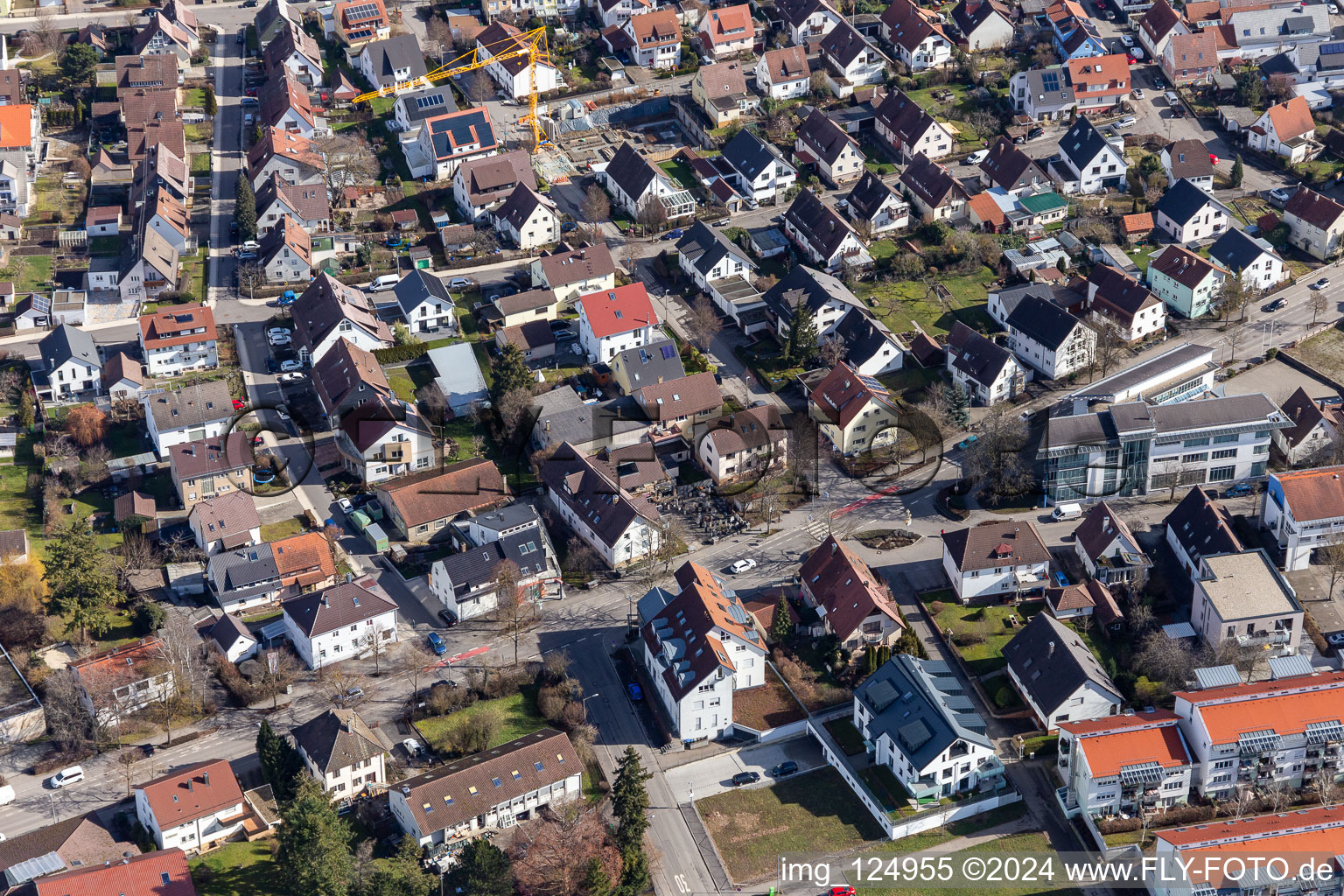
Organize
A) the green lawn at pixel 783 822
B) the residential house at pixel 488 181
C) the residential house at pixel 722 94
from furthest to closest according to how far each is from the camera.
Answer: the residential house at pixel 722 94, the residential house at pixel 488 181, the green lawn at pixel 783 822

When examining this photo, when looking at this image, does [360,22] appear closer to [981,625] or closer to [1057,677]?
[981,625]

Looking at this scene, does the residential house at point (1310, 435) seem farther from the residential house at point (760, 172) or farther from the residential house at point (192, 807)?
the residential house at point (192, 807)

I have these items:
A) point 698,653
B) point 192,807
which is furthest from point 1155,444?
point 192,807

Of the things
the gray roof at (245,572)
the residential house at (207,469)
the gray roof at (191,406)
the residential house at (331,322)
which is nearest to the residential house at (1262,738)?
the gray roof at (245,572)

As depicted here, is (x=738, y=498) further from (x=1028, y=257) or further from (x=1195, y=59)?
(x=1195, y=59)

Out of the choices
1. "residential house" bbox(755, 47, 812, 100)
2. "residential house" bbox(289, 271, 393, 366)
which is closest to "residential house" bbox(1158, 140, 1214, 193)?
"residential house" bbox(755, 47, 812, 100)

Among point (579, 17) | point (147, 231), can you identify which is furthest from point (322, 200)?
point (579, 17)

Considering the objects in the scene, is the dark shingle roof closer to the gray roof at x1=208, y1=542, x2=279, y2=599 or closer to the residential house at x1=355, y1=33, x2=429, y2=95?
the gray roof at x1=208, y1=542, x2=279, y2=599
